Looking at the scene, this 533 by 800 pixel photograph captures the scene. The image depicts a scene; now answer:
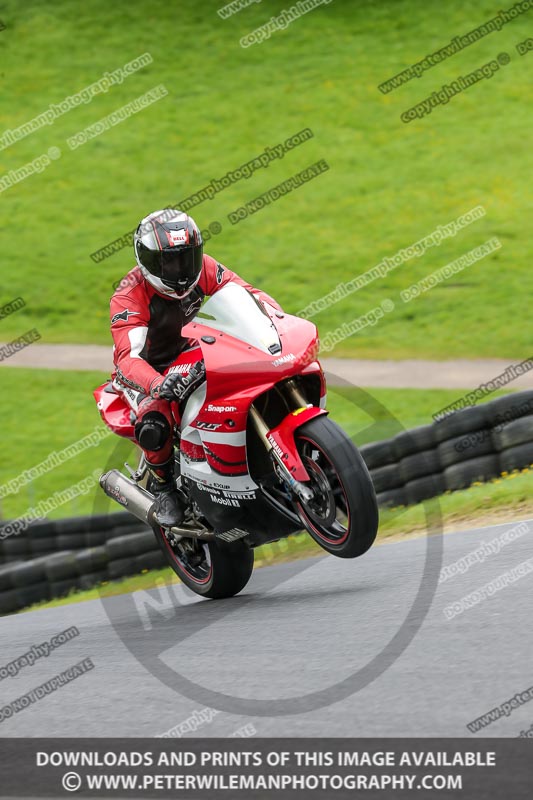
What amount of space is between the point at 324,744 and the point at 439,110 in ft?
88.0

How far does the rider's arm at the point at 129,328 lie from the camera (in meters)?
6.40

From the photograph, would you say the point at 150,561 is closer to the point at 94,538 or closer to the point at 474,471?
the point at 94,538

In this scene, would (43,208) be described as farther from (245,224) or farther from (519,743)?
(519,743)

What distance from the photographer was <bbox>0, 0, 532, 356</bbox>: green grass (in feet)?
71.2

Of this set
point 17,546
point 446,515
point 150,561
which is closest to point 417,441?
point 446,515

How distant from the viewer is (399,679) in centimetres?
452

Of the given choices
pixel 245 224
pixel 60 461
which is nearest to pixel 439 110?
pixel 245 224

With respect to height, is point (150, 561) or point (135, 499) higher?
point (135, 499)

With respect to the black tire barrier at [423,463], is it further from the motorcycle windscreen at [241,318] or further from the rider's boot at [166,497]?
the motorcycle windscreen at [241,318]

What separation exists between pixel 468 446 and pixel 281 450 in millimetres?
4017

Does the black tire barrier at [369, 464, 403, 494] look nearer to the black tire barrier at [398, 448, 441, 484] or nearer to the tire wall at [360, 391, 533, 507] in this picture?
the tire wall at [360, 391, 533, 507]

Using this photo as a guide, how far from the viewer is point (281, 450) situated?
5641 mm

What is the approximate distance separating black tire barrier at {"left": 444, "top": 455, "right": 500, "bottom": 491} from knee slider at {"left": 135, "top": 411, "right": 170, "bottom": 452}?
142 inches

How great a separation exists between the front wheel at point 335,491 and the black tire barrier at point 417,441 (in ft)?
12.6
